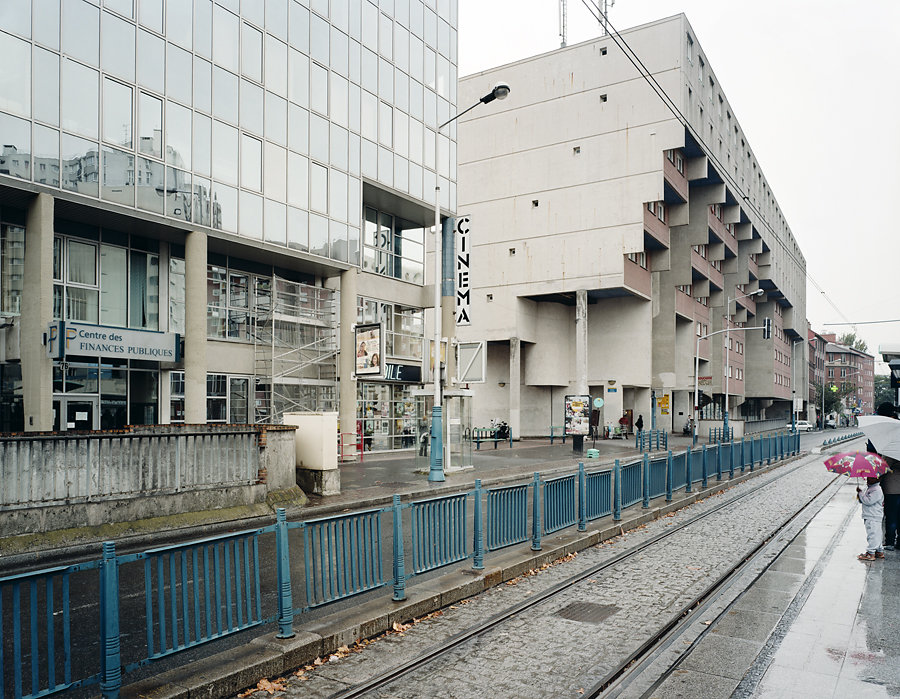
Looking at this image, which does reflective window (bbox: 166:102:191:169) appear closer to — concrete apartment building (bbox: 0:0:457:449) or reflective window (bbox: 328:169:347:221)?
concrete apartment building (bbox: 0:0:457:449)

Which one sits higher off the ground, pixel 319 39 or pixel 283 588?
pixel 319 39

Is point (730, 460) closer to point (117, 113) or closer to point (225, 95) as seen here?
point (225, 95)

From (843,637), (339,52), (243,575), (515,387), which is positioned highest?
(339,52)

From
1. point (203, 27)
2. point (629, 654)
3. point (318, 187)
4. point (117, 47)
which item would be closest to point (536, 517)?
point (629, 654)

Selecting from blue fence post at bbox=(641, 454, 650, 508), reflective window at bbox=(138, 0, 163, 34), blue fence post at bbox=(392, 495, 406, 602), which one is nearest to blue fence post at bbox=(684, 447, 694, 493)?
blue fence post at bbox=(641, 454, 650, 508)

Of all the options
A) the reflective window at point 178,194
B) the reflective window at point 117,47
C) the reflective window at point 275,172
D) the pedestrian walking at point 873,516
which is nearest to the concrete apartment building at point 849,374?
the reflective window at point 275,172

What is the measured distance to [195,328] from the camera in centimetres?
2175

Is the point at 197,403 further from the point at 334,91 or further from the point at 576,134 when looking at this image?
the point at 576,134

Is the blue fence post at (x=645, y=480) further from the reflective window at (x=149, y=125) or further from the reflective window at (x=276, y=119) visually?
the reflective window at (x=276, y=119)

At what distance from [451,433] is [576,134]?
32.4m

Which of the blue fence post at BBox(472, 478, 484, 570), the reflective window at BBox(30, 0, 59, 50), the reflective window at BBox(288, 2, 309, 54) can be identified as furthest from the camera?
the reflective window at BBox(288, 2, 309, 54)

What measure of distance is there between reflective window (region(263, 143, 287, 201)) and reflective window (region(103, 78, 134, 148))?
15.7 ft

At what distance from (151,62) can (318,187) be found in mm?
7003

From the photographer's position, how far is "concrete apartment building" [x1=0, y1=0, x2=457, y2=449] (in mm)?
18016
